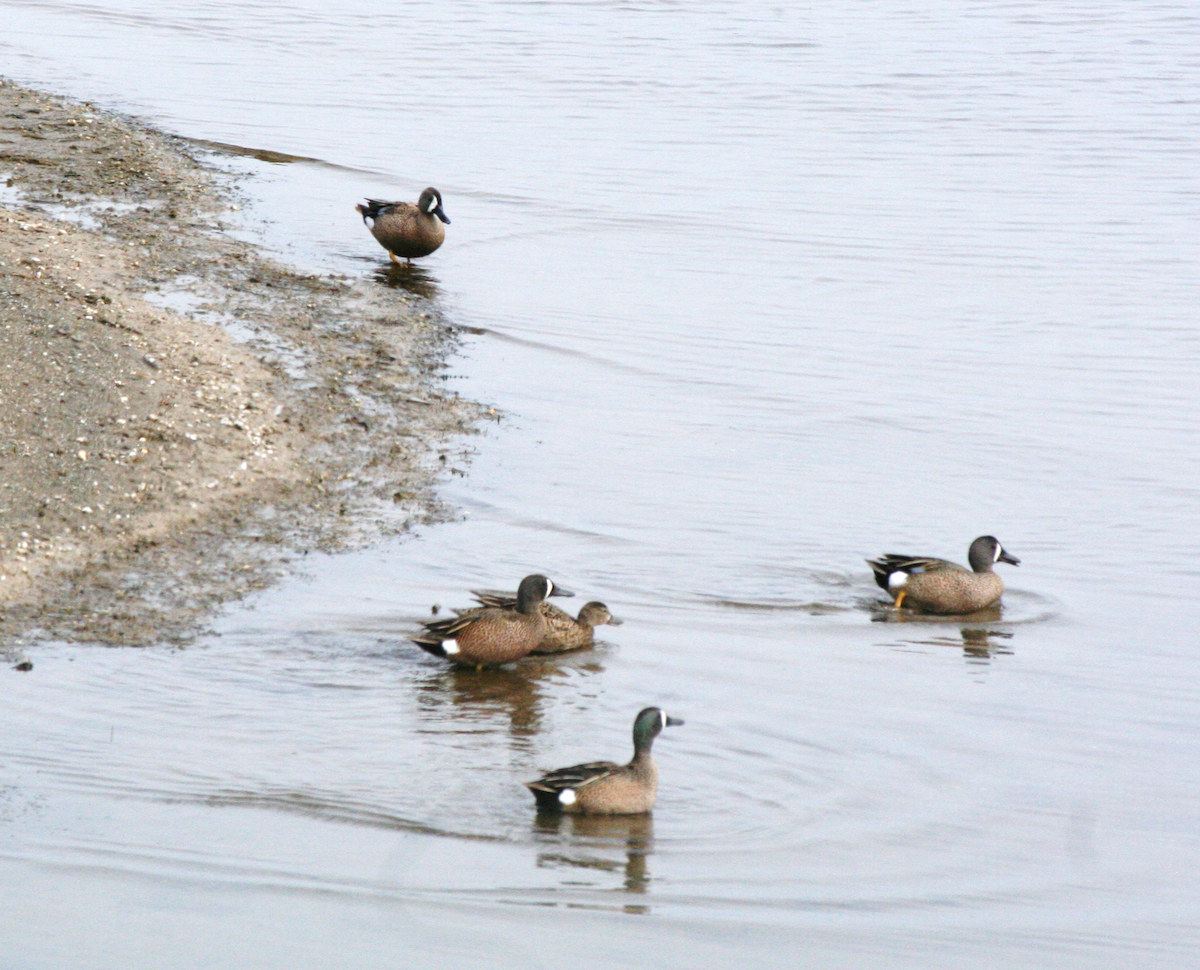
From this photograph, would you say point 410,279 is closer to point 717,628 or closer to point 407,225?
point 407,225

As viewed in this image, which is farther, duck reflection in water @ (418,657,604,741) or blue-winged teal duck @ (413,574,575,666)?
blue-winged teal duck @ (413,574,575,666)

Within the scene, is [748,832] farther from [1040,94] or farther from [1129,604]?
[1040,94]

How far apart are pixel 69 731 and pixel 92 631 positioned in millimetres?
1081

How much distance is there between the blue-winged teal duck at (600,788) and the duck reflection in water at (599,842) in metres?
0.04

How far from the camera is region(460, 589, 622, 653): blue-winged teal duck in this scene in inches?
325

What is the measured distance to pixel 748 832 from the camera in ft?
21.4

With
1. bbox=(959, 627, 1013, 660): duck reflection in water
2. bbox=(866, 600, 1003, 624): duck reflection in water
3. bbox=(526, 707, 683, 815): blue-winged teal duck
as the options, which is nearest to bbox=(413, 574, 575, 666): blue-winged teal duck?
bbox=(526, 707, 683, 815): blue-winged teal duck

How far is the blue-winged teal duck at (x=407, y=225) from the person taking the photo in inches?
589

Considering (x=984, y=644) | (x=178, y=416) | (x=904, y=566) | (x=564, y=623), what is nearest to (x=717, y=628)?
(x=564, y=623)

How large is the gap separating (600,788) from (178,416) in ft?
16.0

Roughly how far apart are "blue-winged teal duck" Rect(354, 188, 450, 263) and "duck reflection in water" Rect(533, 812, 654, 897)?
926 cm

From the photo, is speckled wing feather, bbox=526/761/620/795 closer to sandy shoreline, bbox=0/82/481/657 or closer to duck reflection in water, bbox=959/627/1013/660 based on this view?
sandy shoreline, bbox=0/82/481/657

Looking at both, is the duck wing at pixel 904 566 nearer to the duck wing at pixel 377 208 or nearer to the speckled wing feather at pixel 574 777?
the speckled wing feather at pixel 574 777

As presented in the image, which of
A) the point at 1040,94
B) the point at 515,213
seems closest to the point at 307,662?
the point at 515,213
